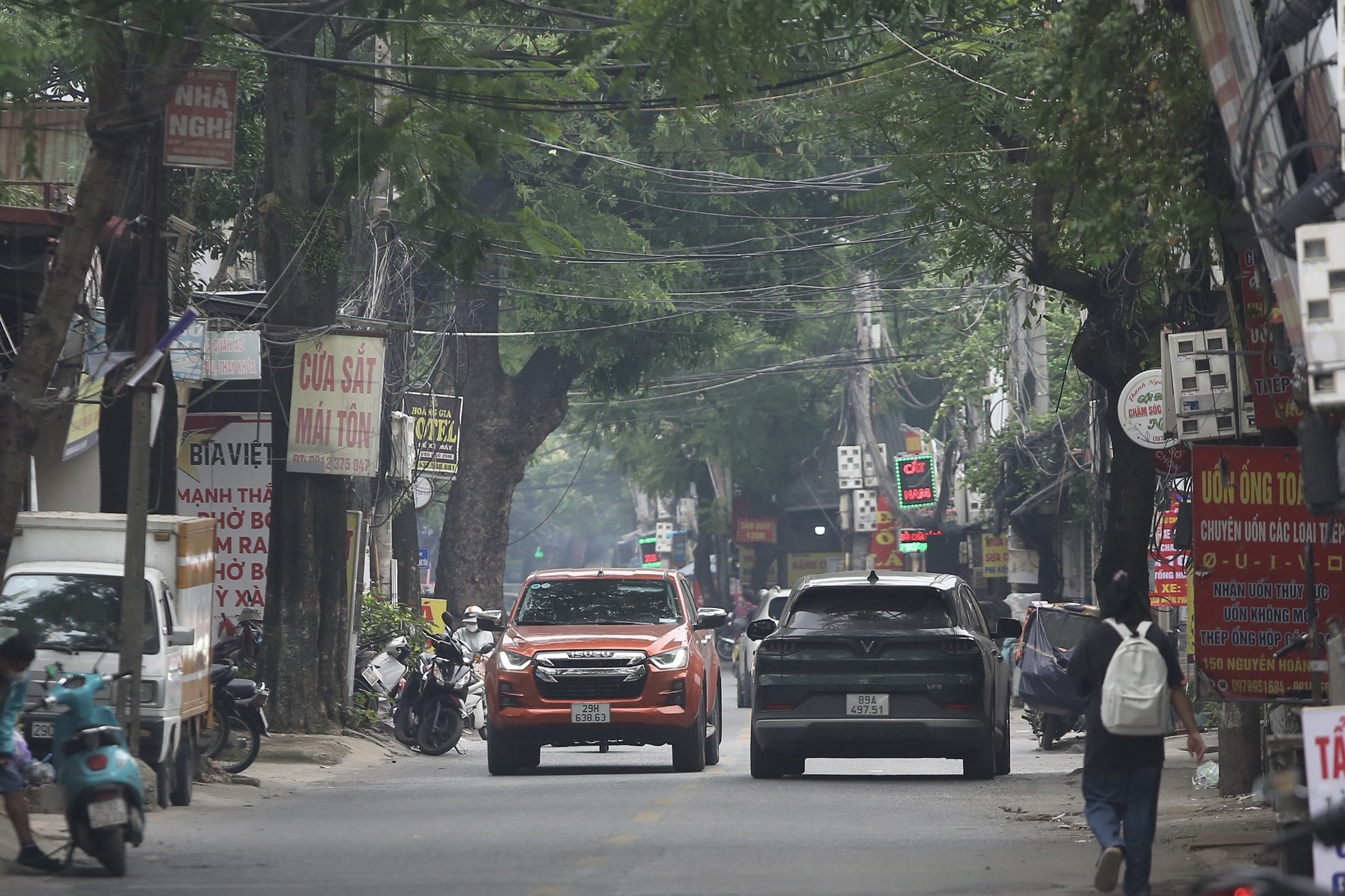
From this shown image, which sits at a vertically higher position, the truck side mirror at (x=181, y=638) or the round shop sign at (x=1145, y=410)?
the round shop sign at (x=1145, y=410)

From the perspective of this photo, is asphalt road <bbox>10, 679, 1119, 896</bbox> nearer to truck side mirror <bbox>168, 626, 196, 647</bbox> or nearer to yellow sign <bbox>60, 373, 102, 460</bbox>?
truck side mirror <bbox>168, 626, 196, 647</bbox>

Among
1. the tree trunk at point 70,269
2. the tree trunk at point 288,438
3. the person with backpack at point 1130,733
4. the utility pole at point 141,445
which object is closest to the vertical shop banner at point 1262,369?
the person with backpack at point 1130,733

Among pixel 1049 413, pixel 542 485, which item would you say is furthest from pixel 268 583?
pixel 542 485

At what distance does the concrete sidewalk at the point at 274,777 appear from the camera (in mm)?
12727

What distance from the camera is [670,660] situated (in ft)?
61.1

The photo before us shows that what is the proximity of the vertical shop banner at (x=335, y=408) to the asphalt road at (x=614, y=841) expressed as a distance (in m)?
4.48

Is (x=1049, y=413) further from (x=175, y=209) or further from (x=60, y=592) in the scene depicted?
(x=60, y=592)

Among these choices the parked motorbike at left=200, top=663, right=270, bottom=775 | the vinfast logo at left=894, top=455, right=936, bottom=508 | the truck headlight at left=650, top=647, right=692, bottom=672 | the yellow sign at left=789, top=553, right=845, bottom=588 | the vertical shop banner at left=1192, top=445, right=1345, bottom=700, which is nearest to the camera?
the vertical shop banner at left=1192, top=445, right=1345, bottom=700

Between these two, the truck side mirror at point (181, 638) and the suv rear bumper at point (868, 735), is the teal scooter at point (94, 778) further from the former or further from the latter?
the suv rear bumper at point (868, 735)

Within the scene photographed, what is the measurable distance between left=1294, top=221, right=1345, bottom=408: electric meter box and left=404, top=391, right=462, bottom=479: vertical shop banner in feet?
85.7

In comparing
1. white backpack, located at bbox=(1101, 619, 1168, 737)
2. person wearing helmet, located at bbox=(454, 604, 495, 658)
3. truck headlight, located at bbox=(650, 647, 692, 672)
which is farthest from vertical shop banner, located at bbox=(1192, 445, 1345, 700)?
person wearing helmet, located at bbox=(454, 604, 495, 658)

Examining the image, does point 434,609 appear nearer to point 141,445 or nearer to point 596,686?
point 596,686

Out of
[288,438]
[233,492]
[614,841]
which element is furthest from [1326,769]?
[233,492]

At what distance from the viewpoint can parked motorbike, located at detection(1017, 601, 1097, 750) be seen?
77.3 ft
